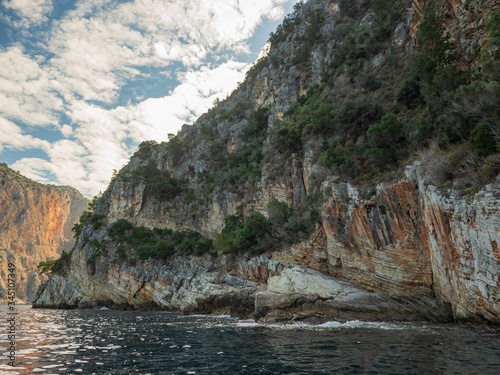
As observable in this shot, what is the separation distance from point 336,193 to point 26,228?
650 feet

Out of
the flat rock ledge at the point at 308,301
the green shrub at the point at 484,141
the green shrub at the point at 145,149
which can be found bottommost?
the flat rock ledge at the point at 308,301

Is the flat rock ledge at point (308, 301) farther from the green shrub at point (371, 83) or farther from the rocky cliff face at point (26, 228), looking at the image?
the rocky cliff face at point (26, 228)

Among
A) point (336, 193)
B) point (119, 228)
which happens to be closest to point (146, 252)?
point (119, 228)

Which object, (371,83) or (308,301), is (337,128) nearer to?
(371,83)

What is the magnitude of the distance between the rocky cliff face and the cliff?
343 feet

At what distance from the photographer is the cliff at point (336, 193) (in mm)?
18547

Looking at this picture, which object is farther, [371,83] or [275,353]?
[371,83]

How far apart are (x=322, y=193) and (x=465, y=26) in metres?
19.1

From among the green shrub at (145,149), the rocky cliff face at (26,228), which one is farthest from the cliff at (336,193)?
the rocky cliff face at (26,228)

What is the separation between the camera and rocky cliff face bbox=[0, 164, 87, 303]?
15086 cm

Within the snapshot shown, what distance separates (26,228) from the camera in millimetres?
168875

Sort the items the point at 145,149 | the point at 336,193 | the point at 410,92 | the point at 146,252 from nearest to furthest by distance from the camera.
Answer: the point at 336,193, the point at 410,92, the point at 146,252, the point at 145,149

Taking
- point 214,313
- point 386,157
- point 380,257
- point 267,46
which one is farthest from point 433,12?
point 267,46

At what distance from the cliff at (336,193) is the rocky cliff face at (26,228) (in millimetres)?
104547
